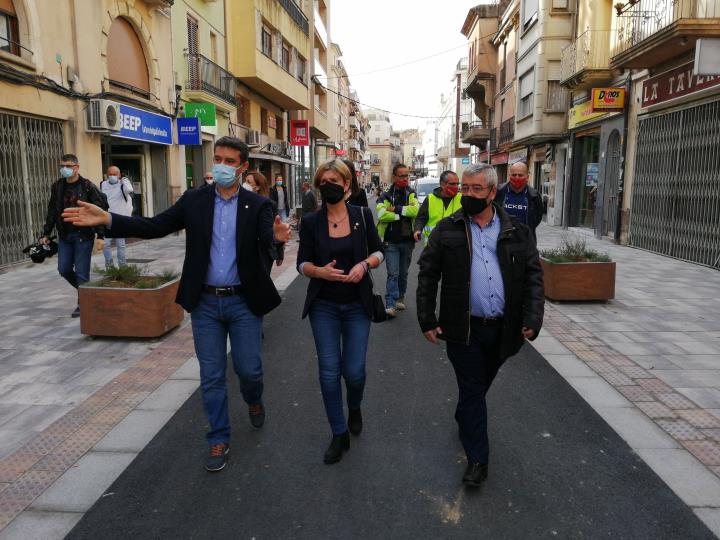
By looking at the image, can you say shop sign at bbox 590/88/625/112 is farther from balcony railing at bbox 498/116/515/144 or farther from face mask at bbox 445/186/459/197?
balcony railing at bbox 498/116/515/144

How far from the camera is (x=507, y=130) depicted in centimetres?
2994

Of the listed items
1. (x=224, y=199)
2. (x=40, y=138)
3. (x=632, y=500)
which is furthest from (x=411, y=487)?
(x=40, y=138)

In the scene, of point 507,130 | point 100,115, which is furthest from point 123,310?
point 507,130

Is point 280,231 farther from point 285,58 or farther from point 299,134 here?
point 285,58

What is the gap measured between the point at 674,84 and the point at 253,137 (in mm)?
16092

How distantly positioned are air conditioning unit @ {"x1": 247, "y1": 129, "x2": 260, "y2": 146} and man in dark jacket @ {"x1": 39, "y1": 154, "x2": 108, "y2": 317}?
707 inches

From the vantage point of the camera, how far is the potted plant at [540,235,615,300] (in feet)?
25.7

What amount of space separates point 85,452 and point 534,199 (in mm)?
5415

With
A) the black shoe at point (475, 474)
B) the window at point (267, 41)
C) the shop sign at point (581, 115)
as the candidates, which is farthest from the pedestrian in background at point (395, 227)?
the window at point (267, 41)

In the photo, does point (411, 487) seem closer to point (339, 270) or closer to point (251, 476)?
point (251, 476)

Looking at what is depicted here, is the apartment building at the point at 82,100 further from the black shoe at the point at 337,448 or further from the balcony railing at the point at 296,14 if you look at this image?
the balcony railing at the point at 296,14

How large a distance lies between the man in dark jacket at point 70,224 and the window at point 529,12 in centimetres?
2060

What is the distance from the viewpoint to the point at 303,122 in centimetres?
2878

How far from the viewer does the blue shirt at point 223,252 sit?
3449 mm
